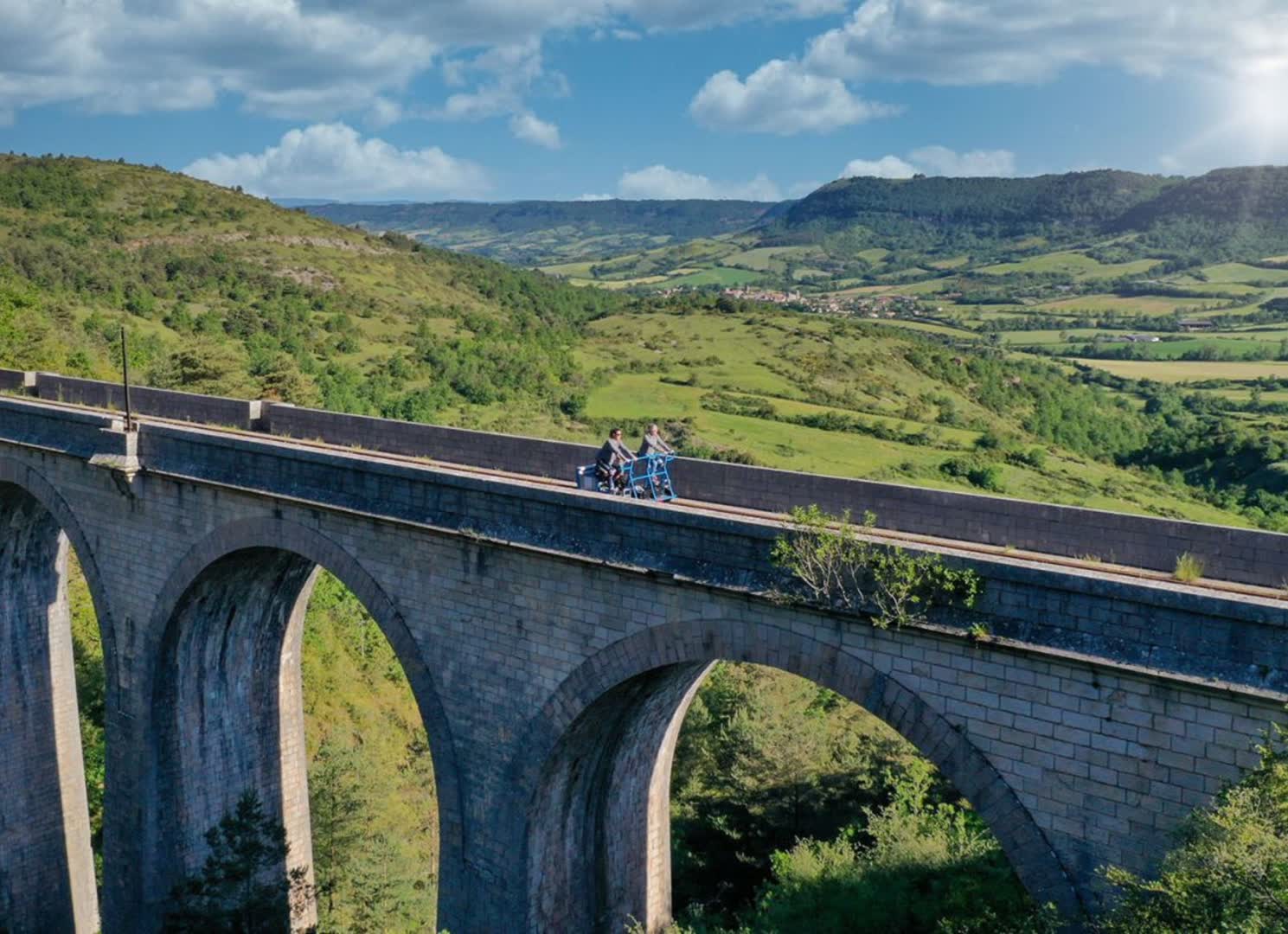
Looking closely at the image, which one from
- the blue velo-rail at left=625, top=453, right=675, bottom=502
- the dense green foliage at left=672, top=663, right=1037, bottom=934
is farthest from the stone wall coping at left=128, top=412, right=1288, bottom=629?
the dense green foliage at left=672, top=663, right=1037, bottom=934

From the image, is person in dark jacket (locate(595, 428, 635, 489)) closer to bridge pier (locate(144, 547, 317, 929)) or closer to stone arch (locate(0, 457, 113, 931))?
bridge pier (locate(144, 547, 317, 929))

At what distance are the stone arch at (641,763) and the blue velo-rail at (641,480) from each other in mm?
2385

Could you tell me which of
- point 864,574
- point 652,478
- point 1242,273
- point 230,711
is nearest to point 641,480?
point 652,478

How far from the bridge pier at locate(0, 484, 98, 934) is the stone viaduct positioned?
0.20 ft

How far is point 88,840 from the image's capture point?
1003 inches

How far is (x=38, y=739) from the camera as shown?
24.3 metres

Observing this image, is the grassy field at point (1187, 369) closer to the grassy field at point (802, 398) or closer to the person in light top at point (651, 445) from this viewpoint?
the grassy field at point (802, 398)

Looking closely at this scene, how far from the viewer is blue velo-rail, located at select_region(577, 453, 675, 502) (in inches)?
559

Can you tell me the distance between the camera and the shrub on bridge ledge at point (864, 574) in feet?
33.1

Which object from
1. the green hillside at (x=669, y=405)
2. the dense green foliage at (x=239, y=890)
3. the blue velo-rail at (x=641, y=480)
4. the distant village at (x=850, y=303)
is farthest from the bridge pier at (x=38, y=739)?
the distant village at (x=850, y=303)

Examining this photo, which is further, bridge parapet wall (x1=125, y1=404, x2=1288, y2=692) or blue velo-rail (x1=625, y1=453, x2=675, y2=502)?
blue velo-rail (x1=625, y1=453, x2=675, y2=502)

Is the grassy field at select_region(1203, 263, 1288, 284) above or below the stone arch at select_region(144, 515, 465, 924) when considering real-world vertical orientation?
above

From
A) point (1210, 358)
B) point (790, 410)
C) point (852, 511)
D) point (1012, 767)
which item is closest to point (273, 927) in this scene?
point (852, 511)

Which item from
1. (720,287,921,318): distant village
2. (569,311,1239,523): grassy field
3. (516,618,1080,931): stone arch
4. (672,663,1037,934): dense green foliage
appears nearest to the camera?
(516,618,1080,931): stone arch
